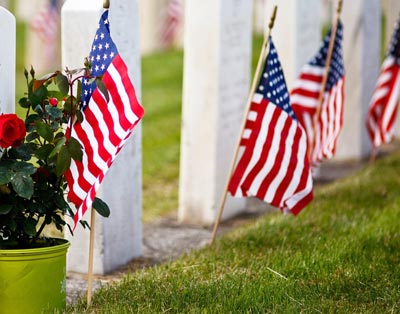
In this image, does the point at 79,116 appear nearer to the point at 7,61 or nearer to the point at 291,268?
the point at 7,61

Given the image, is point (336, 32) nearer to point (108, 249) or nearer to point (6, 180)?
point (108, 249)

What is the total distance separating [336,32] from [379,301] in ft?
12.1

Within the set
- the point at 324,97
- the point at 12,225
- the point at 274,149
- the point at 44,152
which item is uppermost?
the point at 324,97

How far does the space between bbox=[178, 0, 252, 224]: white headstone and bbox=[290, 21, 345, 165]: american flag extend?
1.98ft

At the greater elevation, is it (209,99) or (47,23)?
(47,23)

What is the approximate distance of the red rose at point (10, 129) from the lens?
181 inches

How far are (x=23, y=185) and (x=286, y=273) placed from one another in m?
1.89

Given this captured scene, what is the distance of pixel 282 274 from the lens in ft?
18.5

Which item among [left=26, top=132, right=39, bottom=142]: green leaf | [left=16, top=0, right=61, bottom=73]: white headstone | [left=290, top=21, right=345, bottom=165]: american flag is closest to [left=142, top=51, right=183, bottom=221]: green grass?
[left=290, top=21, right=345, bottom=165]: american flag

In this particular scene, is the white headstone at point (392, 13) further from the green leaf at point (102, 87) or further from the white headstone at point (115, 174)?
the green leaf at point (102, 87)

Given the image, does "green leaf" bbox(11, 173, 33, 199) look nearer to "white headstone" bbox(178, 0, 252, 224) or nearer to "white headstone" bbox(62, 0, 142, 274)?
"white headstone" bbox(62, 0, 142, 274)

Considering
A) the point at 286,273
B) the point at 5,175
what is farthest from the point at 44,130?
the point at 286,273

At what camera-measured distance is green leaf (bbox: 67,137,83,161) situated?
15.7 feet

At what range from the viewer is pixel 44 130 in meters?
4.75
